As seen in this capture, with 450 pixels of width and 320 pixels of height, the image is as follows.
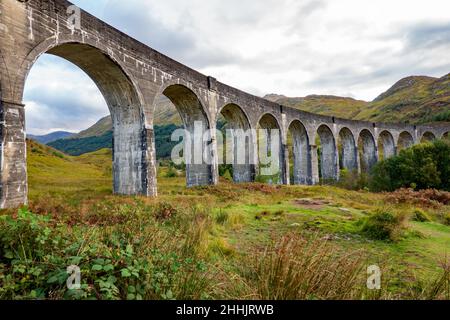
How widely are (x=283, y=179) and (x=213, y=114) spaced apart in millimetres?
9354

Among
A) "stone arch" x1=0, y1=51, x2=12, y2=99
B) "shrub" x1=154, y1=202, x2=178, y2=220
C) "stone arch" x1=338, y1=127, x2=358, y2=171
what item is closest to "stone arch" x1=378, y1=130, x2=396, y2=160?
"stone arch" x1=338, y1=127, x2=358, y2=171

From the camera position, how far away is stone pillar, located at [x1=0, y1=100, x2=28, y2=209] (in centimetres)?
808

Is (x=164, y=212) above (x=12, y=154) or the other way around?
the other way around

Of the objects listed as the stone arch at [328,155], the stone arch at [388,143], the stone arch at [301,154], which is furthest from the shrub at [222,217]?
the stone arch at [388,143]

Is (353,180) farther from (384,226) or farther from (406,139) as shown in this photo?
(384,226)

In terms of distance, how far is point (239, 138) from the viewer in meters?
23.0

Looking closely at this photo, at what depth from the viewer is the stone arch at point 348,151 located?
35094mm

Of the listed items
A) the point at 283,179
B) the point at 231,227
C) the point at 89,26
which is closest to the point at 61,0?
the point at 89,26

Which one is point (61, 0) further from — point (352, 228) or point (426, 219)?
point (426, 219)

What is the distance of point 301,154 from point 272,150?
4643 mm

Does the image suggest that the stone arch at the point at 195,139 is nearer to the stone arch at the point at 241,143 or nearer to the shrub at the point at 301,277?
the stone arch at the point at 241,143

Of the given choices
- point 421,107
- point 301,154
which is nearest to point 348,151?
point 301,154

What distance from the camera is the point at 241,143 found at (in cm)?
2295

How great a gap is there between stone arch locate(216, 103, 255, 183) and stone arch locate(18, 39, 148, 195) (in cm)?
947
